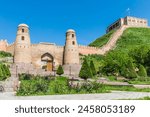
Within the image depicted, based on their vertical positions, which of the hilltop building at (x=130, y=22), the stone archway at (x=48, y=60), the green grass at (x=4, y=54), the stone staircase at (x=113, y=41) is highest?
the hilltop building at (x=130, y=22)

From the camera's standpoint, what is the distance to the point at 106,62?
37.1m

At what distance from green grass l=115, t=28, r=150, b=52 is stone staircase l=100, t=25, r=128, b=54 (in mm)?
837

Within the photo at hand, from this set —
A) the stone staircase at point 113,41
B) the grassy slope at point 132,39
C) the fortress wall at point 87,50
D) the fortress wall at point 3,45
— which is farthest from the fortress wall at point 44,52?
the grassy slope at point 132,39

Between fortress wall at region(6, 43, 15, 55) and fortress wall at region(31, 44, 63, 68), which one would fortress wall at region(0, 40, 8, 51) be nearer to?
fortress wall at region(6, 43, 15, 55)

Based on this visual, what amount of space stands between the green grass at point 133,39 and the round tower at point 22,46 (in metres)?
22.6

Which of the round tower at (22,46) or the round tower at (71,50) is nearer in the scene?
the round tower at (22,46)

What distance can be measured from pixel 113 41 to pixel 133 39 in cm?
538

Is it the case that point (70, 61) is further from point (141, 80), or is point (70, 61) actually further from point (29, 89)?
point (29, 89)

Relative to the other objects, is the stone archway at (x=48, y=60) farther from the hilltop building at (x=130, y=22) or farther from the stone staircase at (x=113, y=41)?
the hilltop building at (x=130, y=22)

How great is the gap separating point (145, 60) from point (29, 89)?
30124mm

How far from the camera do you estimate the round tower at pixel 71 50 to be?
4309 centimetres

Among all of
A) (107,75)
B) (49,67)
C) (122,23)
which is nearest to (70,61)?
(49,67)

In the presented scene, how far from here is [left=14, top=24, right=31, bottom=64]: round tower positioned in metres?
39.3

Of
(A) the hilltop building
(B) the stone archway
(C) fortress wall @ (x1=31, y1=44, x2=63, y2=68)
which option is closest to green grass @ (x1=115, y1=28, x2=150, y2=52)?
(A) the hilltop building
